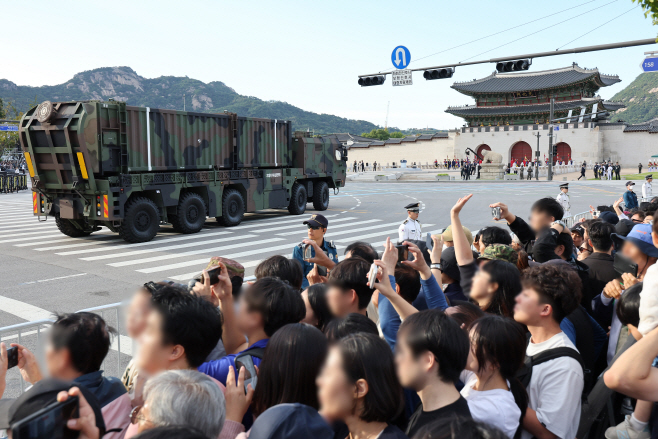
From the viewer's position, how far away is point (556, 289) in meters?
2.98

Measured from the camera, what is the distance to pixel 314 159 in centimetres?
2017

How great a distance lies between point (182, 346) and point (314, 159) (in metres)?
17.9

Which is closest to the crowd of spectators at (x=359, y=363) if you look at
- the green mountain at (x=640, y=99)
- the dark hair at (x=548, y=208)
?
the dark hair at (x=548, y=208)

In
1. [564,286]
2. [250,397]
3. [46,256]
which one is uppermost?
[564,286]

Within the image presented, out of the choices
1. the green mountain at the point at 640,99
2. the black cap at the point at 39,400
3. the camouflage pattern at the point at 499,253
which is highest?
the green mountain at the point at 640,99

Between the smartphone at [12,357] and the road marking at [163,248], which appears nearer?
the smartphone at [12,357]

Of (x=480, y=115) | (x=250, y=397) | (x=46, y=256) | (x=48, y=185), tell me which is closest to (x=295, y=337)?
(x=250, y=397)

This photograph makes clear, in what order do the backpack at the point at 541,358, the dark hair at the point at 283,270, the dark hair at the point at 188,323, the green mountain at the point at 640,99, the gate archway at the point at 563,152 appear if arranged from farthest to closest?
the green mountain at the point at 640,99 < the gate archway at the point at 563,152 < the dark hair at the point at 283,270 < the backpack at the point at 541,358 < the dark hair at the point at 188,323

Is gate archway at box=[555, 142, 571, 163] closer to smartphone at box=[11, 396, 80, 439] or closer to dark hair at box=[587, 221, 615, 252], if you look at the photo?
dark hair at box=[587, 221, 615, 252]

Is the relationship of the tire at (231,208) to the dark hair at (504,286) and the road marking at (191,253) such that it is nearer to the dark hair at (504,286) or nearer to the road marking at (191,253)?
the road marking at (191,253)

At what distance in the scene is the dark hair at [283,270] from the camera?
3984 millimetres

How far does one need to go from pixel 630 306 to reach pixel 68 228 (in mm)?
14154

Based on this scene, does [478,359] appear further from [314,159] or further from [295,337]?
[314,159]

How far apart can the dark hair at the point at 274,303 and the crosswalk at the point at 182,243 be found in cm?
685
